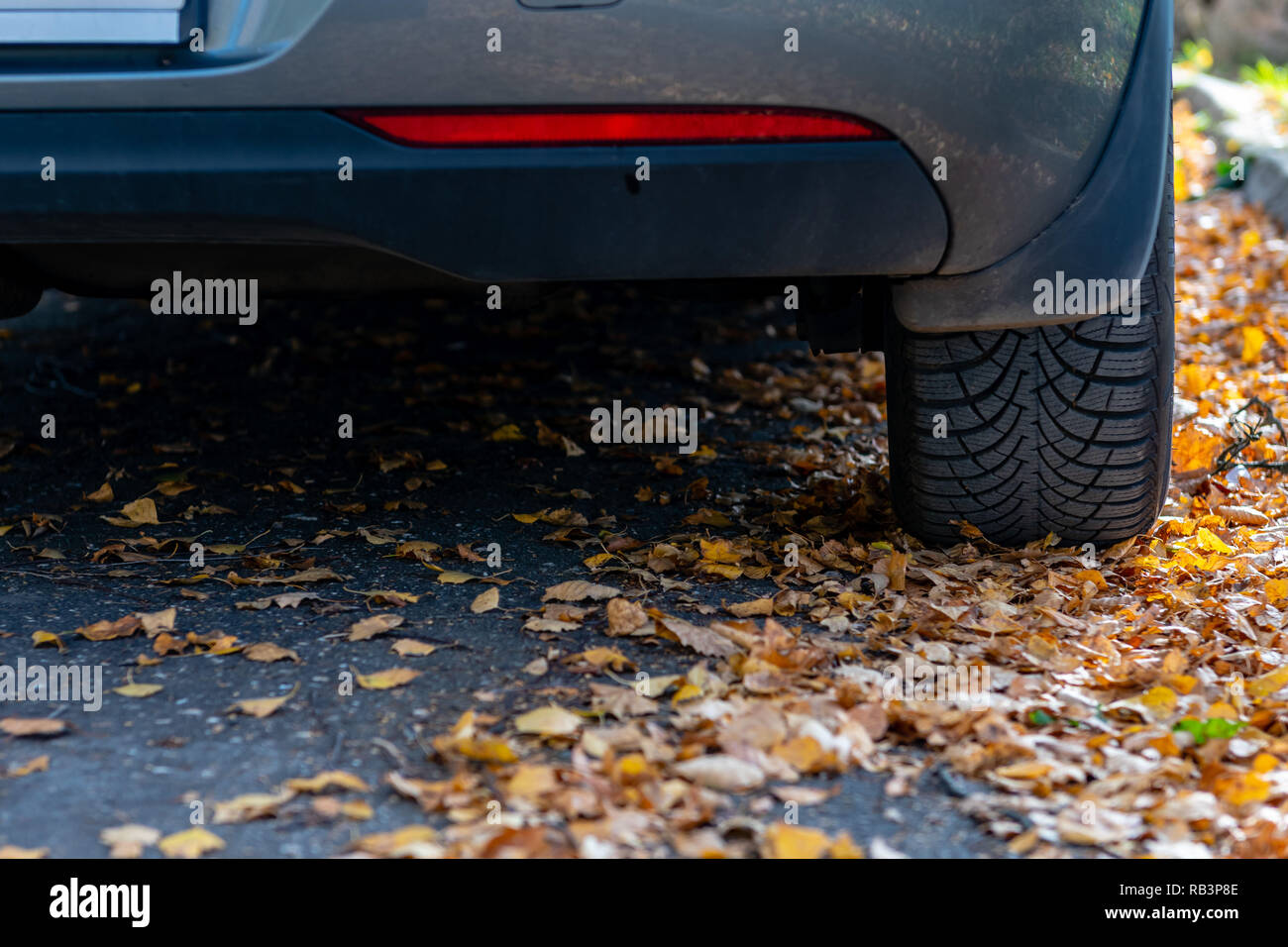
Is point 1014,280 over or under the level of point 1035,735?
over

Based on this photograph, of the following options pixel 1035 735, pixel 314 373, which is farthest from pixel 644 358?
pixel 1035 735

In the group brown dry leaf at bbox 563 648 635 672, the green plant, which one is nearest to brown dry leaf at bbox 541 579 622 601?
brown dry leaf at bbox 563 648 635 672

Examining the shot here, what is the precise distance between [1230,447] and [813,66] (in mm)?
1634

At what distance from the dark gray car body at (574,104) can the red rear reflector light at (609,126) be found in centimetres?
2

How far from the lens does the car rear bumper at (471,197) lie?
178 cm

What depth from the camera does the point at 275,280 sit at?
89.0 inches

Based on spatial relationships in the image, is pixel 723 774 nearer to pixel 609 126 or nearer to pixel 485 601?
pixel 485 601

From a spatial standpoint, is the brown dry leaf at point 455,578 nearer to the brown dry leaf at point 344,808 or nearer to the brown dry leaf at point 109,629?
the brown dry leaf at point 109,629

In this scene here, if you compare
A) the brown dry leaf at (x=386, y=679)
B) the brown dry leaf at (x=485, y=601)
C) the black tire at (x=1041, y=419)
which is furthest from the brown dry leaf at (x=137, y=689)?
the black tire at (x=1041, y=419)

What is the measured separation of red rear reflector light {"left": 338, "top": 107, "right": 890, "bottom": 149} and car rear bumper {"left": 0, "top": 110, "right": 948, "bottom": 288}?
0.01m

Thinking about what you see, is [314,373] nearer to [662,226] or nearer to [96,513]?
[96,513]

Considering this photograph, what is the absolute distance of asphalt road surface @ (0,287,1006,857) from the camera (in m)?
1.59

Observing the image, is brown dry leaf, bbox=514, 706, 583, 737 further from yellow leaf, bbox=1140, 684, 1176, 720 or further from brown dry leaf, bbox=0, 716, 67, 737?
yellow leaf, bbox=1140, 684, 1176, 720

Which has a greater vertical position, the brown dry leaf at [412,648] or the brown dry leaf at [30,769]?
the brown dry leaf at [412,648]
